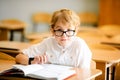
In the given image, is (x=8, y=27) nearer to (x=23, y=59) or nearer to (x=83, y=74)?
(x=23, y=59)

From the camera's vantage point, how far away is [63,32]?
257cm

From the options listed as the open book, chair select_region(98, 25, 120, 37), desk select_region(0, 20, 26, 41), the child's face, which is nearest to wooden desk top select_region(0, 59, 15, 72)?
the open book

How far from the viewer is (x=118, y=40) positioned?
17.1ft

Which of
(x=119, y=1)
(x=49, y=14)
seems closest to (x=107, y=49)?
(x=119, y=1)

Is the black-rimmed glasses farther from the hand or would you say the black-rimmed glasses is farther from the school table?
the school table

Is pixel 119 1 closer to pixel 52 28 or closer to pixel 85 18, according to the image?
pixel 85 18

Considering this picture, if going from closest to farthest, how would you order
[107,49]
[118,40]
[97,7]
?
[107,49], [118,40], [97,7]

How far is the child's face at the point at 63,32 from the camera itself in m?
2.57

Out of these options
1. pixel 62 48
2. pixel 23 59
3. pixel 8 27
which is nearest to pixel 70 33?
pixel 62 48

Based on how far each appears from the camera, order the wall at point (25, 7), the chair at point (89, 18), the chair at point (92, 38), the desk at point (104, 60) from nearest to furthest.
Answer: the desk at point (104, 60) → the chair at point (92, 38) → the chair at point (89, 18) → the wall at point (25, 7)

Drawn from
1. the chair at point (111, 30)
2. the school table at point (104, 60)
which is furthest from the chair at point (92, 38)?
the school table at point (104, 60)

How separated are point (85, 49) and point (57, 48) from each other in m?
0.25

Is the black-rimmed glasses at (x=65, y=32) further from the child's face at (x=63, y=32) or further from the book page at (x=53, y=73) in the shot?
the book page at (x=53, y=73)

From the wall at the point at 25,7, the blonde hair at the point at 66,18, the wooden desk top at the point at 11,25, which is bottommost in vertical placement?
the blonde hair at the point at 66,18
